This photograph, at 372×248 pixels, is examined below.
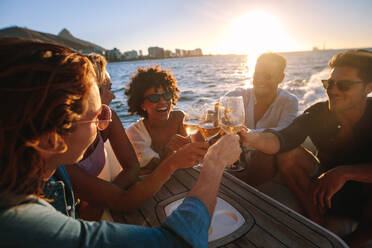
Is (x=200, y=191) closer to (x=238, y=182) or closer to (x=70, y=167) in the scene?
(x=238, y=182)

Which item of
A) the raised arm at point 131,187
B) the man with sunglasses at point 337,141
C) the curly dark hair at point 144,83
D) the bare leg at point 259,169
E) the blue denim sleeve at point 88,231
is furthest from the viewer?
the curly dark hair at point 144,83

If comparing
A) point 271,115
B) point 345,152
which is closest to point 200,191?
point 345,152

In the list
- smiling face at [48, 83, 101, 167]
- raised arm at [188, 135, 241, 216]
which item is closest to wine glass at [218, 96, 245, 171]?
raised arm at [188, 135, 241, 216]

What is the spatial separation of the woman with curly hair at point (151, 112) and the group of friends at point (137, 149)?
0.6 inches

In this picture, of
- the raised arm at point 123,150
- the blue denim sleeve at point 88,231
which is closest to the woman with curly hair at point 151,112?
the raised arm at point 123,150

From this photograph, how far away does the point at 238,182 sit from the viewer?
1603 mm

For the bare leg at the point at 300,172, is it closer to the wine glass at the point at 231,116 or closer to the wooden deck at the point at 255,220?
the wooden deck at the point at 255,220

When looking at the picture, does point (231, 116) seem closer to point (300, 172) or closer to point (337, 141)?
point (300, 172)

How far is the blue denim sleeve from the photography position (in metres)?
0.57

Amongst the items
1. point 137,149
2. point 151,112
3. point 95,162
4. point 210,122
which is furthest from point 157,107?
point 210,122

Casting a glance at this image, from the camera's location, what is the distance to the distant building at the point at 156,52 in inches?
3775

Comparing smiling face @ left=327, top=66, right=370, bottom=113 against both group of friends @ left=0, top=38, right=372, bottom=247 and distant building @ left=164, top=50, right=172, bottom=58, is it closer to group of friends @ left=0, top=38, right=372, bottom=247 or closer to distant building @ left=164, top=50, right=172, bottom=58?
group of friends @ left=0, top=38, right=372, bottom=247

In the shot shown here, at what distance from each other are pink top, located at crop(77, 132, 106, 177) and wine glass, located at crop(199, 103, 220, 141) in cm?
110

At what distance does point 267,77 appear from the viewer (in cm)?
358
